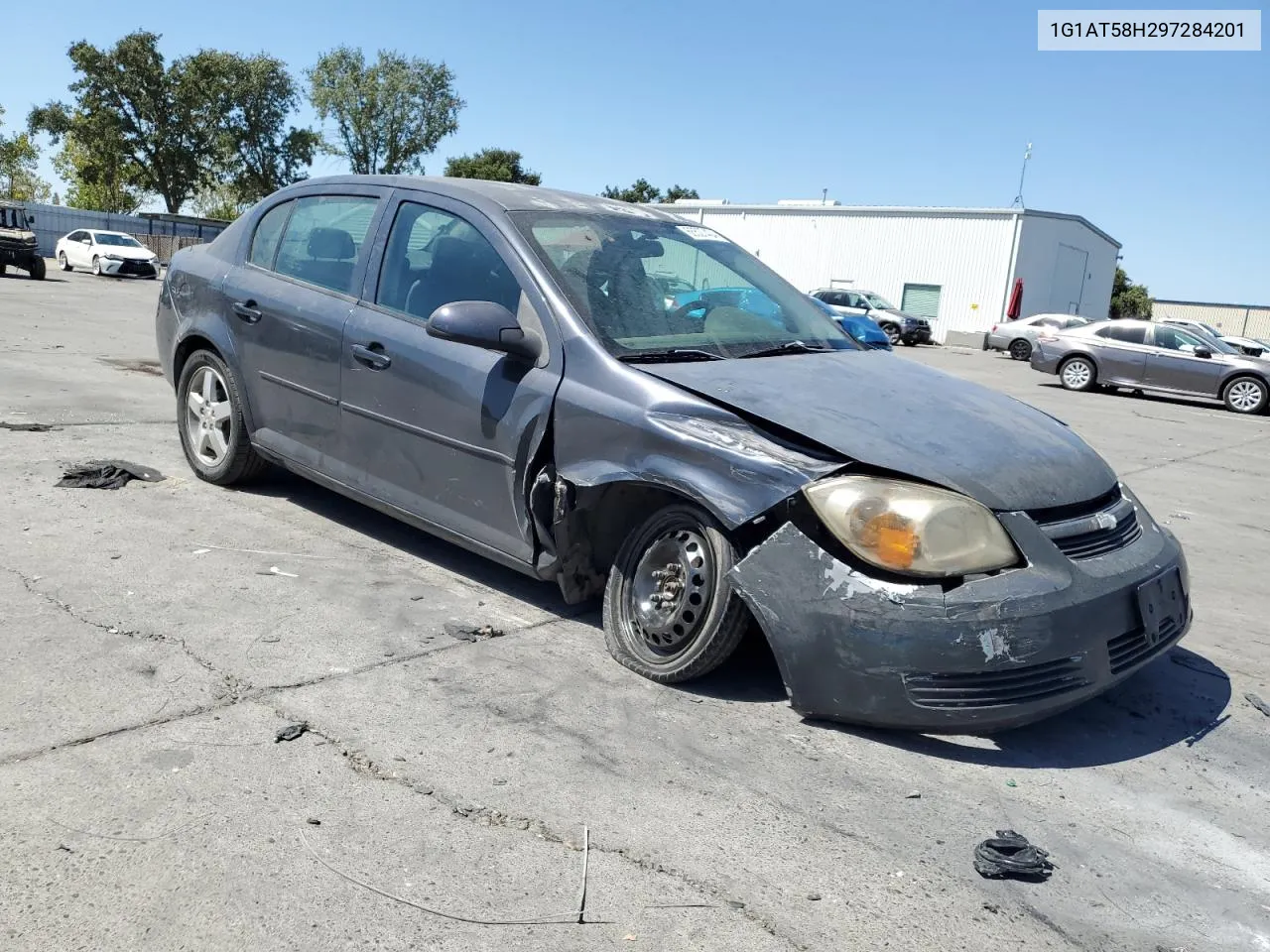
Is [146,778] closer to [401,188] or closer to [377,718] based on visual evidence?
[377,718]

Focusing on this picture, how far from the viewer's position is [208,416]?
19.1ft

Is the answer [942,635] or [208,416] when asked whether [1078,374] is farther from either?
[942,635]

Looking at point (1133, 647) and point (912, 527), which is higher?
point (912, 527)

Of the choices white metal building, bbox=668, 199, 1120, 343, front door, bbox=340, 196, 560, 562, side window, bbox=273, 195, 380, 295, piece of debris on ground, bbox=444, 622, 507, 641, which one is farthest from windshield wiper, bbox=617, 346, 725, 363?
white metal building, bbox=668, 199, 1120, 343

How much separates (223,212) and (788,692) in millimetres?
83064

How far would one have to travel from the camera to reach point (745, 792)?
3049mm

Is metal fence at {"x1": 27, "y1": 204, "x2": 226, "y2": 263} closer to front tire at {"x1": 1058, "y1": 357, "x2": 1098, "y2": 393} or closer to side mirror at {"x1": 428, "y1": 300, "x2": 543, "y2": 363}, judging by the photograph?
front tire at {"x1": 1058, "y1": 357, "x2": 1098, "y2": 393}

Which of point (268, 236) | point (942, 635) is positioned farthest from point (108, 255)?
point (942, 635)

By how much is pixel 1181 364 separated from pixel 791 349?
17709 millimetres

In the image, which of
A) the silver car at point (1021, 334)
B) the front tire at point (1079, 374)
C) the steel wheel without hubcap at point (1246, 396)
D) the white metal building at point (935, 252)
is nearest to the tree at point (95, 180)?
the white metal building at point (935, 252)

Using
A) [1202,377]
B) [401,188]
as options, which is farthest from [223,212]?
[401,188]

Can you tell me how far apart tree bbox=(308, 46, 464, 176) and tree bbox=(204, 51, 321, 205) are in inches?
147

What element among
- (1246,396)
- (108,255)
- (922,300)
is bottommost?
(1246,396)

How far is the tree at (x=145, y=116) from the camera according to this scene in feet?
195
